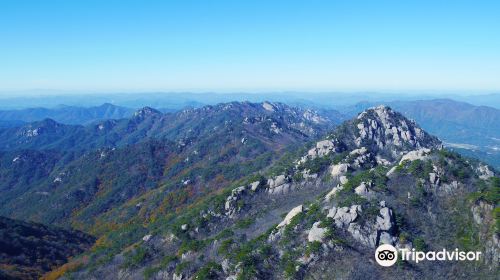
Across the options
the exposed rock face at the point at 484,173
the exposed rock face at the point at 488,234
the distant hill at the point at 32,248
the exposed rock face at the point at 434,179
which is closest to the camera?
the exposed rock face at the point at 488,234

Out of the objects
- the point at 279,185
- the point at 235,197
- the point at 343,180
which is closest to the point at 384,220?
the point at 343,180

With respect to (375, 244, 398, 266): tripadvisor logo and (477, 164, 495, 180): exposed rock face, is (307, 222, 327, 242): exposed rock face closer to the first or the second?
(375, 244, 398, 266): tripadvisor logo

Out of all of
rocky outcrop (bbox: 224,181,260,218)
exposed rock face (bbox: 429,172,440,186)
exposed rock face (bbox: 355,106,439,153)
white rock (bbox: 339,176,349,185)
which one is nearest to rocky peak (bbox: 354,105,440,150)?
exposed rock face (bbox: 355,106,439,153)

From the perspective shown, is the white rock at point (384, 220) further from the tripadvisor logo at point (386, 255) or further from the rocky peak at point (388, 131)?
the rocky peak at point (388, 131)

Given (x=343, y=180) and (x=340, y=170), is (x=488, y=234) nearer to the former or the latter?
(x=343, y=180)

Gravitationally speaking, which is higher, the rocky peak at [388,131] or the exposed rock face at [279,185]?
the rocky peak at [388,131]

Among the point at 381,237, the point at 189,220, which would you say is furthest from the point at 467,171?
the point at 189,220

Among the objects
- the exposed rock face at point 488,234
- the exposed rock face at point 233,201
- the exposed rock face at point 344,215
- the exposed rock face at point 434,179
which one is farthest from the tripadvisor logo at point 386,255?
the exposed rock face at point 233,201
